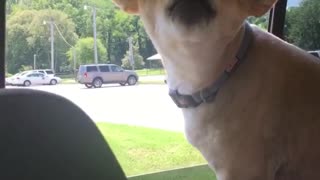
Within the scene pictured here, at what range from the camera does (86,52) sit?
3051mm

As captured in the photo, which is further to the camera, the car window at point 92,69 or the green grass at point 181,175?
the green grass at point 181,175

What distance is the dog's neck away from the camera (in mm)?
1327

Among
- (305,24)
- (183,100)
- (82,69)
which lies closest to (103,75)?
(82,69)

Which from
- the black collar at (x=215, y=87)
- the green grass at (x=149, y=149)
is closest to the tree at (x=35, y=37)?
the green grass at (x=149, y=149)

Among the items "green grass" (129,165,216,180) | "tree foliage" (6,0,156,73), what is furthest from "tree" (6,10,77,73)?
"green grass" (129,165,216,180)

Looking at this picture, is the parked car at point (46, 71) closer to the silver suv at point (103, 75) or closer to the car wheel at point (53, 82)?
the car wheel at point (53, 82)

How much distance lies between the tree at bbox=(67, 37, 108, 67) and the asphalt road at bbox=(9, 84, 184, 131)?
171 mm

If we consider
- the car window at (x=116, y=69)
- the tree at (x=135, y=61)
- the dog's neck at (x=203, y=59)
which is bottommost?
the car window at (x=116, y=69)

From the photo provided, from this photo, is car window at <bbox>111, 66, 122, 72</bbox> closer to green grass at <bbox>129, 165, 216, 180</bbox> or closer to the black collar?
green grass at <bbox>129, 165, 216, 180</bbox>

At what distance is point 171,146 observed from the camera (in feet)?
11.3

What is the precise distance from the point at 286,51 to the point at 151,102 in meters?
2.04

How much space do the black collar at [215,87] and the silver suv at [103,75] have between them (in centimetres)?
173

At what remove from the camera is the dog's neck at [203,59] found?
4.35 ft

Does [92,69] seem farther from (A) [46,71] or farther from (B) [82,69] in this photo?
(A) [46,71]
